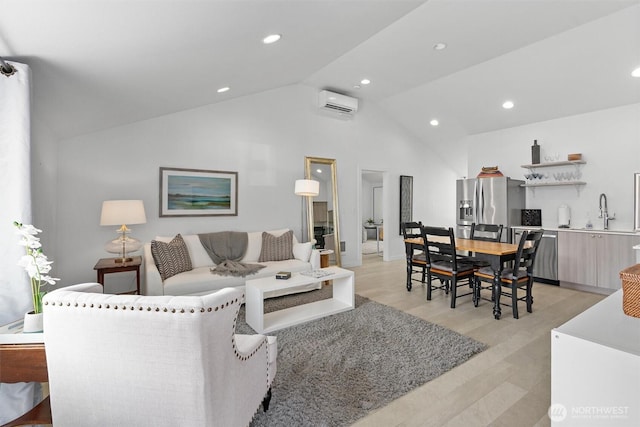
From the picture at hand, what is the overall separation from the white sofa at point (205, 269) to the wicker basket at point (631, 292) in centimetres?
327

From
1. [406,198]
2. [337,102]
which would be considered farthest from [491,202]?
[337,102]

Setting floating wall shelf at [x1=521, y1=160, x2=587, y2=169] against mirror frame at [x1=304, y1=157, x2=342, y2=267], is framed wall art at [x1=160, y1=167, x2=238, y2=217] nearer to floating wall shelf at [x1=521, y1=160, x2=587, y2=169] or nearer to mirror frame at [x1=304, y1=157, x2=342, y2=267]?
mirror frame at [x1=304, y1=157, x2=342, y2=267]

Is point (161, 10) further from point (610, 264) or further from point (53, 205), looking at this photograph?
point (610, 264)

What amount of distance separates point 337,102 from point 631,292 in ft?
16.5

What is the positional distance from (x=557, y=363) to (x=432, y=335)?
6.25 feet

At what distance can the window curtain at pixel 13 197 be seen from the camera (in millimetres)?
1562

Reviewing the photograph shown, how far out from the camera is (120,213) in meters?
3.41

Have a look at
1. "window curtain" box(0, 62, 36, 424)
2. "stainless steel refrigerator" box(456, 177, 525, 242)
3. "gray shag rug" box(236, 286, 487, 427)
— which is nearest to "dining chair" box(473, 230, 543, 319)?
"gray shag rug" box(236, 286, 487, 427)

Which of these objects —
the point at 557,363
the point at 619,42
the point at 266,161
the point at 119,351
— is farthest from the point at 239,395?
the point at 619,42

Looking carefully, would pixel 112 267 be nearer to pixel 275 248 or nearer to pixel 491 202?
pixel 275 248

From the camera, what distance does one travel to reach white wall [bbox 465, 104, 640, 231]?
4395 millimetres

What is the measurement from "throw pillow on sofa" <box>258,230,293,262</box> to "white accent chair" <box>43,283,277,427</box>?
3295mm

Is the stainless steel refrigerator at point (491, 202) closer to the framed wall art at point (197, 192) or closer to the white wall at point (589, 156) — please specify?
the white wall at point (589, 156)

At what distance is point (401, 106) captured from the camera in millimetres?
6254
